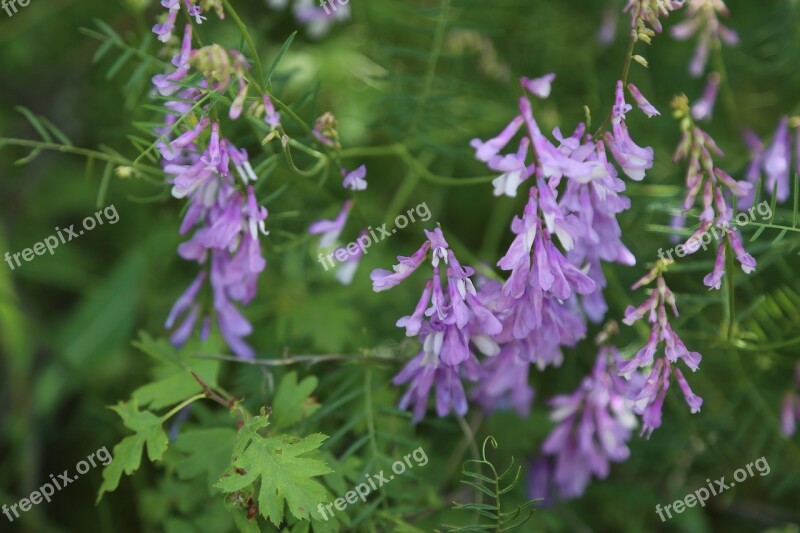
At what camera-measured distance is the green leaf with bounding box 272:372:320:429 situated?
5.24ft

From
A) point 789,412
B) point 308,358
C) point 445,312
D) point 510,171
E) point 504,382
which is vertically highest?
point 510,171

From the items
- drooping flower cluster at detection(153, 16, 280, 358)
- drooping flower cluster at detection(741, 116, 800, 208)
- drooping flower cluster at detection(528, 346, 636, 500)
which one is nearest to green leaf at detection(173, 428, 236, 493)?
drooping flower cluster at detection(153, 16, 280, 358)

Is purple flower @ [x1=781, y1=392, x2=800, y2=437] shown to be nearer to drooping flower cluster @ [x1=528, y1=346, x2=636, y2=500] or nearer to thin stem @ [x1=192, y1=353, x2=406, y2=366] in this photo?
drooping flower cluster @ [x1=528, y1=346, x2=636, y2=500]

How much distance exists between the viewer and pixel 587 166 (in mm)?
1282

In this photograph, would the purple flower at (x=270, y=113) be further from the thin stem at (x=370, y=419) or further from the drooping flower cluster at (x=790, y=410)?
the drooping flower cluster at (x=790, y=410)

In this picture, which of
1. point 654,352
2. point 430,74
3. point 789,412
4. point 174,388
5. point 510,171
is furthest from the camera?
point 430,74

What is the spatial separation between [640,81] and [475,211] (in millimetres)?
643

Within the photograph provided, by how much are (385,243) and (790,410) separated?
46.4 inches

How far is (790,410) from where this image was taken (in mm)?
1890

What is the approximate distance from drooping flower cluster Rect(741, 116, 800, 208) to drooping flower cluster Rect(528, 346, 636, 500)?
0.50 m

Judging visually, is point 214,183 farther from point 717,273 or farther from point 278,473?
point 717,273

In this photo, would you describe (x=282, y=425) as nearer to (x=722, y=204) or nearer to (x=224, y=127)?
(x=224, y=127)

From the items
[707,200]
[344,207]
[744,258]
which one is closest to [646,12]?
[707,200]

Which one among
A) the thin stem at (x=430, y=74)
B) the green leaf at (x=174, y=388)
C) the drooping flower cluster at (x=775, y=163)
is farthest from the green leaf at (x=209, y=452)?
the drooping flower cluster at (x=775, y=163)
